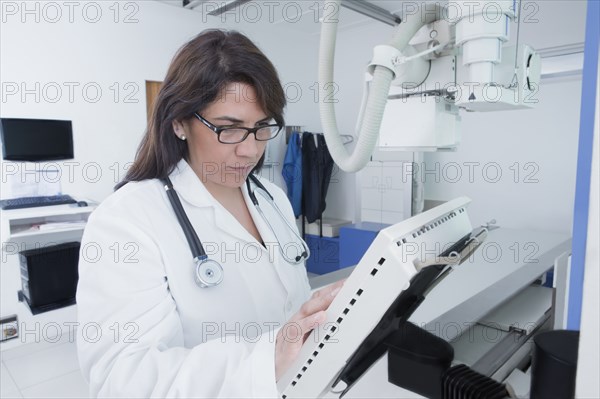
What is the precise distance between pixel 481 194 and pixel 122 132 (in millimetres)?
3000

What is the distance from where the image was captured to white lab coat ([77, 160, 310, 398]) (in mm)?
655

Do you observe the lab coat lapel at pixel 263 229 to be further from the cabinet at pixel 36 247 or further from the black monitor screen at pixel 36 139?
the black monitor screen at pixel 36 139

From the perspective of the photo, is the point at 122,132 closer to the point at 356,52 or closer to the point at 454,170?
the point at 356,52

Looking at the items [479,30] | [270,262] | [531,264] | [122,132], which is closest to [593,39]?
[479,30]

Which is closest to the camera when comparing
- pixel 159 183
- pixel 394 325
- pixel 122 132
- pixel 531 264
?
pixel 394 325

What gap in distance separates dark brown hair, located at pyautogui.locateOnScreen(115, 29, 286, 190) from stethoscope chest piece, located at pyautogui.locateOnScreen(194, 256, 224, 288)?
0.26 m

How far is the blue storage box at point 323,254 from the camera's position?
13.8ft

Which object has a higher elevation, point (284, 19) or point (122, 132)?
point (284, 19)

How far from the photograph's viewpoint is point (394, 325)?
791 millimetres

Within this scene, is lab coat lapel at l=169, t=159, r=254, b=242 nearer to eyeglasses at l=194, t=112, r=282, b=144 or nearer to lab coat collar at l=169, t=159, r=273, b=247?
lab coat collar at l=169, t=159, r=273, b=247

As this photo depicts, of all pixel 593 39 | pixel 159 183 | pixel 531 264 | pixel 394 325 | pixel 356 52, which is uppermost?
pixel 356 52

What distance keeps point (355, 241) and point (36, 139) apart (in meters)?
2.38

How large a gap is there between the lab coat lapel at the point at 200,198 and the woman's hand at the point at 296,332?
42cm

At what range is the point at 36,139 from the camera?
106 inches
